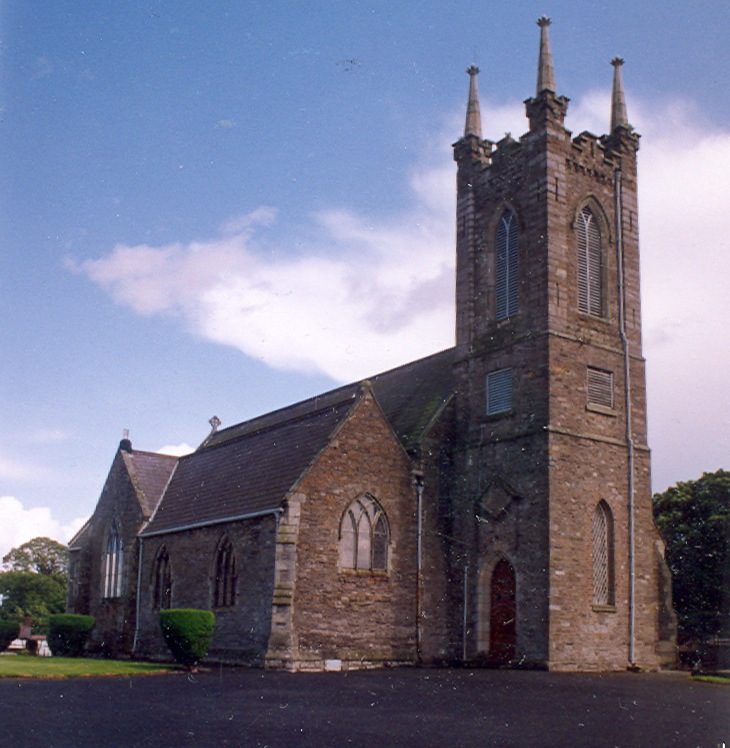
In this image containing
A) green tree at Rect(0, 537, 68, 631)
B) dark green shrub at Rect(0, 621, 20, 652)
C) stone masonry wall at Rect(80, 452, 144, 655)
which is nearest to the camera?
dark green shrub at Rect(0, 621, 20, 652)

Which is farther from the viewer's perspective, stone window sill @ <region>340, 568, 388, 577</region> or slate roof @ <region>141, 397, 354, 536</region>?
slate roof @ <region>141, 397, 354, 536</region>

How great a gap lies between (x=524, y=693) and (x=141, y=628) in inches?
795

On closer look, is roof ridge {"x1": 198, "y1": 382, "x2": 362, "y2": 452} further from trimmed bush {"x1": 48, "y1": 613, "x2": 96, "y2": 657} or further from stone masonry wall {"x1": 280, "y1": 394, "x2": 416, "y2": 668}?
trimmed bush {"x1": 48, "y1": 613, "x2": 96, "y2": 657}

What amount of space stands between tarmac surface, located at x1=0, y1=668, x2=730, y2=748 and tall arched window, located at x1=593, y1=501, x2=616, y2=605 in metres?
5.67

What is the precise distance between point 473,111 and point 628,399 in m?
12.4

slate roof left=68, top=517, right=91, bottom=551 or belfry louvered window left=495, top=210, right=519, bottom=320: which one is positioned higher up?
belfry louvered window left=495, top=210, right=519, bottom=320

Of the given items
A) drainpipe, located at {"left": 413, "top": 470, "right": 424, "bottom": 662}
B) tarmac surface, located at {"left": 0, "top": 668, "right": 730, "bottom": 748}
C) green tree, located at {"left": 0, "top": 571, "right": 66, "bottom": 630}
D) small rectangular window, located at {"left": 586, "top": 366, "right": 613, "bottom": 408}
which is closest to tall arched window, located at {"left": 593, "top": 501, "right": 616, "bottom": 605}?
small rectangular window, located at {"left": 586, "top": 366, "right": 613, "bottom": 408}

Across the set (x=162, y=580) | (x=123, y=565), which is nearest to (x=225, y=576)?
(x=162, y=580)

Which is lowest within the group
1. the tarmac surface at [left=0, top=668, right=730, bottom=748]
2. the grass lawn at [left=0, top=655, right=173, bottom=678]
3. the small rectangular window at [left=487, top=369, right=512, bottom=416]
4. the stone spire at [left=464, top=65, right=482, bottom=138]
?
the grass lawn at [left=0, top=655, right=173, bottom=678]

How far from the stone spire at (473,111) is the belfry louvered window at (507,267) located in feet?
13.6

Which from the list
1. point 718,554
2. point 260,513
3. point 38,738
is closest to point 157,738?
point 38,738

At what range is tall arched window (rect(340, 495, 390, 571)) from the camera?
30.3m

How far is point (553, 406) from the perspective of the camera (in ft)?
99.7

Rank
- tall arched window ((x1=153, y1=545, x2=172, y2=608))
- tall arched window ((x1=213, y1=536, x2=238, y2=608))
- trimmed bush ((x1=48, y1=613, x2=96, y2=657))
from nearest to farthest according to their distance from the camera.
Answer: tall arched window ((x1=213, y1=536, x2=238, y2=608)) < tall arched window ((x1=153, y1=545, x2=172, y2=608)) < trimmed bush ((x1=48, y1=613, x2=96, y2=657))
